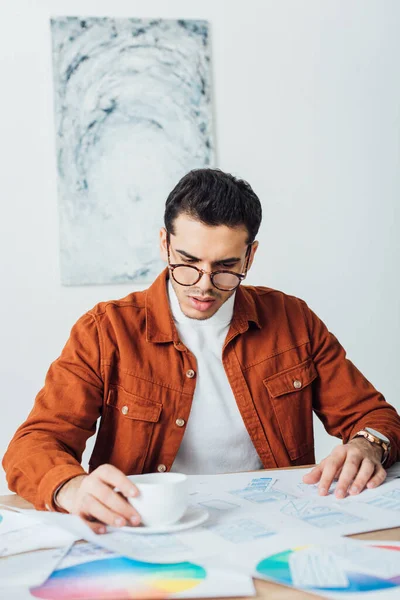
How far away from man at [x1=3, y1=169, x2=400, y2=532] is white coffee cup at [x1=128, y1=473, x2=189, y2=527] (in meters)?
0.42

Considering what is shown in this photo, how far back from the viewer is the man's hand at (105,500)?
1025mm

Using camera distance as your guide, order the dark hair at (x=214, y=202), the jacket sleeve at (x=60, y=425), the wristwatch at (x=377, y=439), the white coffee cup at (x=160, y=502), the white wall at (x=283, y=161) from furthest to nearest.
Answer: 1. the white wall at (x=283, y=161)
2. the dark hair at (x=214, y=202)
3. the wristwatch at (x=377, y=439)
4. the jacket sleeve at (x=60, y=425)
5. the white coffee cup at (x=160, y=502)

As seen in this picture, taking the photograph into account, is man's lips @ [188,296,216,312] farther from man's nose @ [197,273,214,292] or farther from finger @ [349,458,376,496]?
finger @ [349,458,376,496]

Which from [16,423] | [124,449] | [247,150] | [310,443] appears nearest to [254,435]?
[310,443]

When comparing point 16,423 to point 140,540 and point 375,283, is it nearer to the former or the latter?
point 375,283

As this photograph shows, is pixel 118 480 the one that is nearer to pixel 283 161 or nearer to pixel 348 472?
pixel 348 472

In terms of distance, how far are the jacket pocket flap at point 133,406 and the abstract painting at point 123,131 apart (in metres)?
1.28

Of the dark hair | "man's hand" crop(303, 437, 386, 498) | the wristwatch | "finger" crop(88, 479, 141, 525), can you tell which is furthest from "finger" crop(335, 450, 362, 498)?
the dark hair

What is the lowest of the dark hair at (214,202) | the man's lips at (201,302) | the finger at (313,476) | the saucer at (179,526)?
the finger at (313,476)

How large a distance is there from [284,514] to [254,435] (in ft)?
1.77

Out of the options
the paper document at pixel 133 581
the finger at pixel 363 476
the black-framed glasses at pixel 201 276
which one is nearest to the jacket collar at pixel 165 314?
the black-framed glasses at pixel 201 276

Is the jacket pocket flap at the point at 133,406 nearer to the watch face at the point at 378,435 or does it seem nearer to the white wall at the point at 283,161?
the watch face at the point at 378,435

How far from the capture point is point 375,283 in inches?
124

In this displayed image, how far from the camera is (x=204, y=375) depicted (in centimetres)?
167
